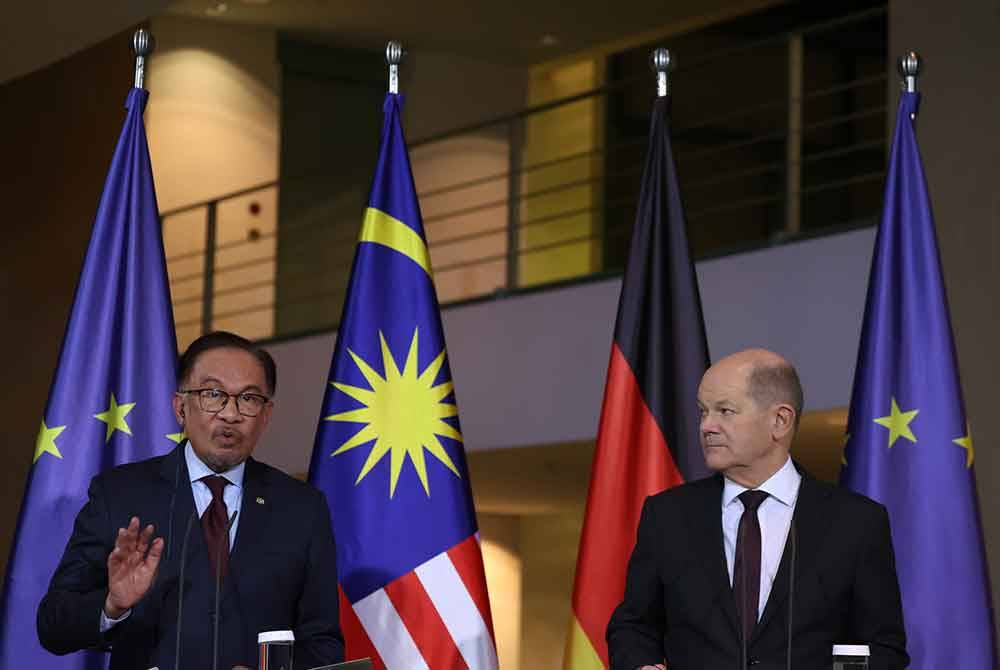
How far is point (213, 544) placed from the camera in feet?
11.0

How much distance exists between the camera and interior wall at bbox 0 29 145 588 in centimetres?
870

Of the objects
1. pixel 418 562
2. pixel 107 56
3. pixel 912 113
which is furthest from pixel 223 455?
pixel 107 56

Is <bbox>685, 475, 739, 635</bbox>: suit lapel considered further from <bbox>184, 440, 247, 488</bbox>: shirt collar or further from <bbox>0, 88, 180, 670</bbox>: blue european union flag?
<bbox>0, 88, 180, 670</bbox>: blue european union flag

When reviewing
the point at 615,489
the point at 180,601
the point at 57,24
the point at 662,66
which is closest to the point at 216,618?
the point at 180,601

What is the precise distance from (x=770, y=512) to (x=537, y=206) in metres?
8.28

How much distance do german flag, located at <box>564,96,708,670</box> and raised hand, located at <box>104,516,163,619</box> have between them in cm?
151

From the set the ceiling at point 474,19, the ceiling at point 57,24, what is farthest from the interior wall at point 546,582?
the ceiling at point 57,24

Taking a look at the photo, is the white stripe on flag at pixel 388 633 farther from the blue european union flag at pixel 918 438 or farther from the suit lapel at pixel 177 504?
the blue european union flag at pixel 918 438

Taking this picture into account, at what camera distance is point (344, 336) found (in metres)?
4.34

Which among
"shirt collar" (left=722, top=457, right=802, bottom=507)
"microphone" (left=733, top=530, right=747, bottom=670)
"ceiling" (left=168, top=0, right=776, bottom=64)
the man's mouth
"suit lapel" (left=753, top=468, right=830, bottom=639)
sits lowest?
"microphone" (left=733, top=530, right=747, bottom=670)

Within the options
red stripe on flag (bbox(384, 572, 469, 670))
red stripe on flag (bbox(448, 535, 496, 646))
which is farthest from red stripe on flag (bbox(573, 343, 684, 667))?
red stripe on flag (bbox(384, 572, 469, 670))

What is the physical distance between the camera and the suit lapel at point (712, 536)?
322cm

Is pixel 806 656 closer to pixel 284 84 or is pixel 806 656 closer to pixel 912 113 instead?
pixel 912 113

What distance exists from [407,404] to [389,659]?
24.9 inches
